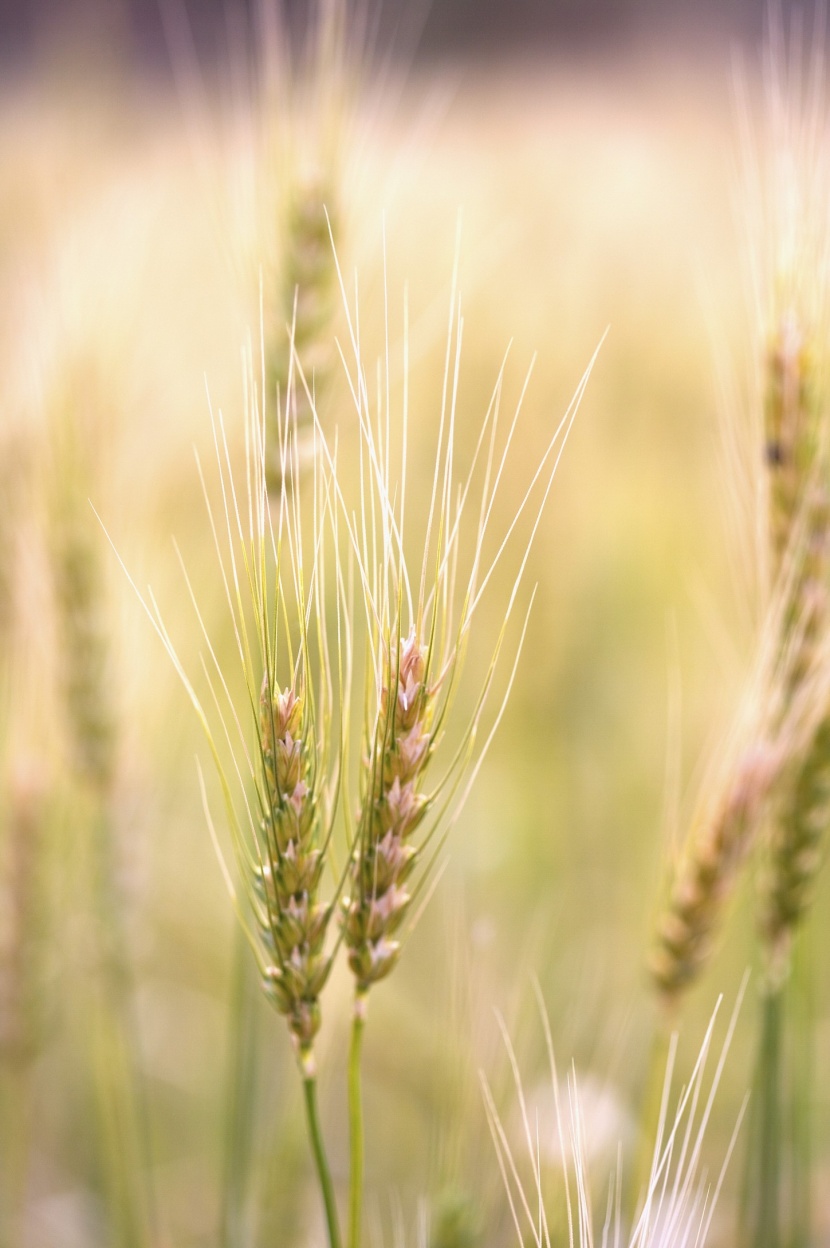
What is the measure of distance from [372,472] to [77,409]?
1.66 feet

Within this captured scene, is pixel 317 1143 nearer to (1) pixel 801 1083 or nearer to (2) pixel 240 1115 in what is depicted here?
(2) pixel 240 1115

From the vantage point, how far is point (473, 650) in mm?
1535

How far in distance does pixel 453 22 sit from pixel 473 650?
3558 mm

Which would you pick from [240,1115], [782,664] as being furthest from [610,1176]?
[782,664]

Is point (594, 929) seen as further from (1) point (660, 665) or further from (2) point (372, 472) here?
(2) point (372, 472)

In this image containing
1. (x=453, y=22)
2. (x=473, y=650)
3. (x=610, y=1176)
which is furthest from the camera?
(x=453, y=22)

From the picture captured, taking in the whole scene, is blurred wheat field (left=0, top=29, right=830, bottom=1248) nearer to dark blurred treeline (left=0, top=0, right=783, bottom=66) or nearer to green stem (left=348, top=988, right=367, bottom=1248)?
green stem (left=348, top=988, right=367, bottom=1248)

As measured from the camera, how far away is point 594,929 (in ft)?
4.01

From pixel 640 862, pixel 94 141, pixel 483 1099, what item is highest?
pixel 94 141

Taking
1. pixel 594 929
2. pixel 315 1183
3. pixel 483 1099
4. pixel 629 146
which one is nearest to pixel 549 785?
pixel 594 929

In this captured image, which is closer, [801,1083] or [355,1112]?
[355,1112]

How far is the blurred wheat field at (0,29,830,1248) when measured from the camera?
814 mm

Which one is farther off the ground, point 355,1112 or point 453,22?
point 453,22

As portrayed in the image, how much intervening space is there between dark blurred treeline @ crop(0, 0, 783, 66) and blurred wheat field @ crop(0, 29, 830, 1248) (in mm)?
1102
